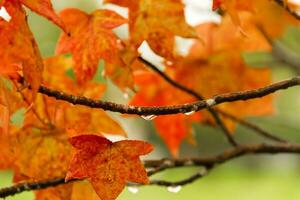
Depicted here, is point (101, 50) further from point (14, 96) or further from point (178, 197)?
point (178, 197)

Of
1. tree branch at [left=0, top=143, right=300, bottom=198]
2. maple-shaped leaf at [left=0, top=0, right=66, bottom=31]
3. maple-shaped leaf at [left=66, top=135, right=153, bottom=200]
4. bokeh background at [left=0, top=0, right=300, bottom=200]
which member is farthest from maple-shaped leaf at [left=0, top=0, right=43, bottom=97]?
bokeh background at [left=0, top=0, right=300, bottom=200]

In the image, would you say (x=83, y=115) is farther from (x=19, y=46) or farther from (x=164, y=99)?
(x=164, y=99)

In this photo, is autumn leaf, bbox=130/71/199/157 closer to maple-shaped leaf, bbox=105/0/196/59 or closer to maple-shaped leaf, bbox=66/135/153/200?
maple-shaped leaf, bbox=105/0/196/59

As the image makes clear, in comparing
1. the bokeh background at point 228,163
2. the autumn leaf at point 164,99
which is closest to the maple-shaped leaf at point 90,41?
the autumn leaf at point 164,99

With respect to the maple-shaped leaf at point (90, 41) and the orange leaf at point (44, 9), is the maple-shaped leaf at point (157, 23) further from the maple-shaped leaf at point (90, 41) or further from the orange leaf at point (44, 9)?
the orange leaf at point (44, 9)

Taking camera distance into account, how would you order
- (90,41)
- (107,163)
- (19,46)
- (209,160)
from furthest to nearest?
1. (209,160)
2. (90,41)
3. (107,163)
4. (19,46)

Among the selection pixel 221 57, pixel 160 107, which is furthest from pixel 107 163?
pixel 221 57

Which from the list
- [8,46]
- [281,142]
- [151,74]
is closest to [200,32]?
[151,74]
